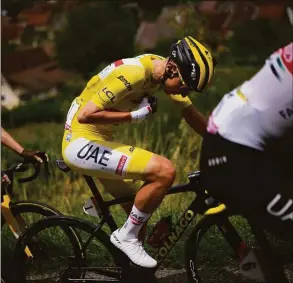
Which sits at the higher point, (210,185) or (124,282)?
(210,185)

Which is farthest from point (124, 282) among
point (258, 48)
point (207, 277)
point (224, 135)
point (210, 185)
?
point (258, 48)

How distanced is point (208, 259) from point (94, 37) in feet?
75.4

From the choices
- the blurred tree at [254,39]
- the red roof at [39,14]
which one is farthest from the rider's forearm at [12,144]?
the blurred tree at [254,39]

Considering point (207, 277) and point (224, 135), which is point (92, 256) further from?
point (224, 135)

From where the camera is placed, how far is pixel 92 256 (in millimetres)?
4098

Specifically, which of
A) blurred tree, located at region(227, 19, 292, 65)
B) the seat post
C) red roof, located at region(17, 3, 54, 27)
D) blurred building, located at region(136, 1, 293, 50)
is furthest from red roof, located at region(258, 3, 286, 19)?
the seat post

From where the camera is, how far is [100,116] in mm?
3574

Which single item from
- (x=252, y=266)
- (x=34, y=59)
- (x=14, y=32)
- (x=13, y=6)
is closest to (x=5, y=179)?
(x=252, y=266)

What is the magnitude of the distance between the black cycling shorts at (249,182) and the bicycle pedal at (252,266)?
41 centimetres

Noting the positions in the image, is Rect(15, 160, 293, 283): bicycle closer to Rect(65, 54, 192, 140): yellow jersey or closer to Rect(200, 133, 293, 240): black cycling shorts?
Rect(65, 54, 192, 140): yellow jersey

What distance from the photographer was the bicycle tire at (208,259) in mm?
3783

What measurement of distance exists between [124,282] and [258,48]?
19.8 meters

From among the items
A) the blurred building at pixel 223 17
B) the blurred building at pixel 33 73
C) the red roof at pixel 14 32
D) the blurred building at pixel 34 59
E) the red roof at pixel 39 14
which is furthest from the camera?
the blurred building at pixel 33 73

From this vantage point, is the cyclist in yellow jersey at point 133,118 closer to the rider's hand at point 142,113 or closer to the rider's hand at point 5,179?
the rider's hand at point 142,113
